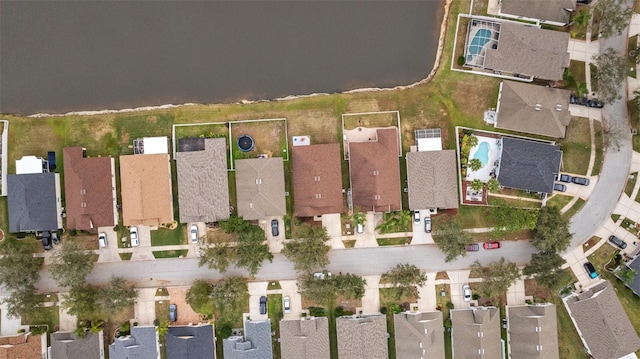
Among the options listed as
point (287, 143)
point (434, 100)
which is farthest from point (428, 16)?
point (287, 143)

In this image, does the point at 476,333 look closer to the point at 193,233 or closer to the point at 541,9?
the point at 193,233

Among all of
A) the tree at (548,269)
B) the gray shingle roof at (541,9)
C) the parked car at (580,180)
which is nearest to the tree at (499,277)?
the tree at (548,269)

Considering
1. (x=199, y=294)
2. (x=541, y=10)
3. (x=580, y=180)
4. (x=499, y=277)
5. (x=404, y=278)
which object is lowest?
(x=499, y=277)

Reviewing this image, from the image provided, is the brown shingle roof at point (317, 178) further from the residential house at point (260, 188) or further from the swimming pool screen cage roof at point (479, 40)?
the swimming pool screen cage roof at point (479, 40)

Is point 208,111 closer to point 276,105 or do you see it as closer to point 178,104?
point 178,104

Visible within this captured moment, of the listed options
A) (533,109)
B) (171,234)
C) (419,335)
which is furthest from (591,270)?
(171,234)

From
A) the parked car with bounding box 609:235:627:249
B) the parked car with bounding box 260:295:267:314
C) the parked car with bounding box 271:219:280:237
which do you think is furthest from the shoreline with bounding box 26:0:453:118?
the parked car with bounding box 609:235:627:249
